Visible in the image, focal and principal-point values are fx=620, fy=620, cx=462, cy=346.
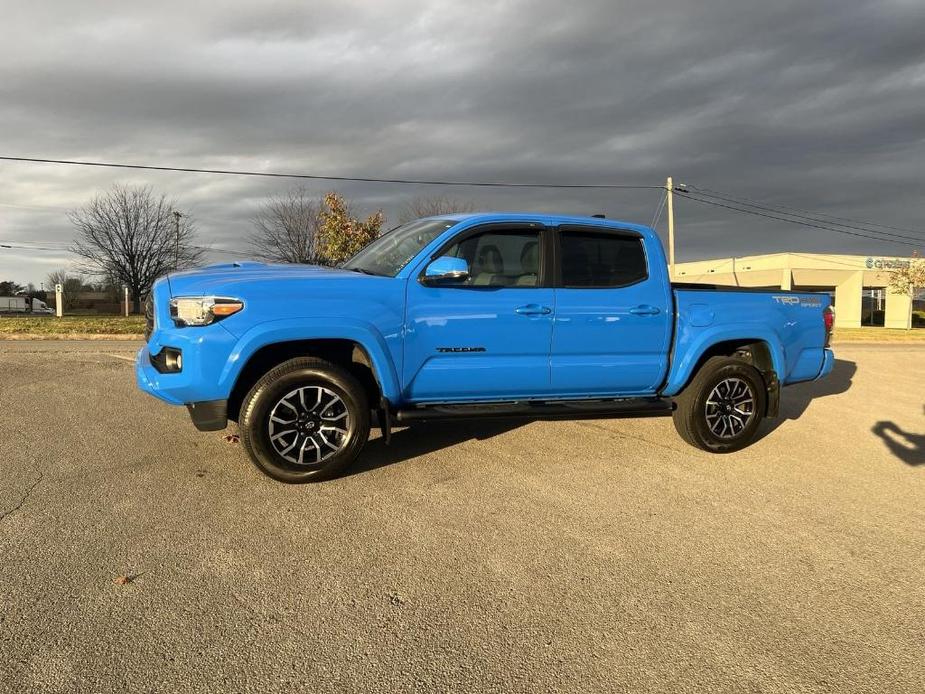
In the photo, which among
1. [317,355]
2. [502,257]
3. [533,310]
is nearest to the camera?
[317,355]

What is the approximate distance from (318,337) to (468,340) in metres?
1.10

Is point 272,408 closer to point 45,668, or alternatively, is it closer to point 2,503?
point 2,503

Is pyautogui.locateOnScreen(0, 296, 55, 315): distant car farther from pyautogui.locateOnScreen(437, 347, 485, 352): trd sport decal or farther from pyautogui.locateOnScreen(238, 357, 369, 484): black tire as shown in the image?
pyautogui.locateOnScreen(437, 347, 485, 352): trd sport decal

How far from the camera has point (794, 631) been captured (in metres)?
2.64

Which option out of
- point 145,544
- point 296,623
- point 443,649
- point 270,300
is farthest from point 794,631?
point 270,300

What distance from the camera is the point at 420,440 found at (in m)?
5.52

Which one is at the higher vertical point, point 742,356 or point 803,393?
point 742,356

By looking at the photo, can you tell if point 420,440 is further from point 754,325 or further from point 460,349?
point 754,325

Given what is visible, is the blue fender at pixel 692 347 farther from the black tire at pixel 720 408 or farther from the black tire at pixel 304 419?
the black tire at pixel 304 419

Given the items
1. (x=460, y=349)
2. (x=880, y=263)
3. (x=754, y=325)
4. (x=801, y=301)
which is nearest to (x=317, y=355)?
(x=460, y=349)

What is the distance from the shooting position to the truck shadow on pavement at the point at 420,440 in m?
4.85

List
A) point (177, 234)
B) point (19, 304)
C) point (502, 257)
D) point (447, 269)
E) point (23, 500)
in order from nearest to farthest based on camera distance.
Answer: point (23, 500) < point (447, 269) < point (502, 257) < point (177, 234) < point (19, 304)

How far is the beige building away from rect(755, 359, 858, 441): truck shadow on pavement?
41.7 m

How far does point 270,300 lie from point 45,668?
2454 mm
